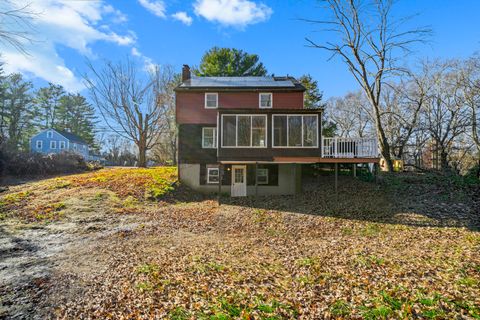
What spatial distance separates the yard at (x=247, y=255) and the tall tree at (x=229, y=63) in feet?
64.8

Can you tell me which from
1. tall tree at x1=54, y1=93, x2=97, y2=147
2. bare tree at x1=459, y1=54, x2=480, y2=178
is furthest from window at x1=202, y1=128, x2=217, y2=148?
Answer: tall tree at x1=54, y1=93, x2=97, y2=147

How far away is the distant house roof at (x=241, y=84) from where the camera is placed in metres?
18.5

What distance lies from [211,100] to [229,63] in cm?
1350

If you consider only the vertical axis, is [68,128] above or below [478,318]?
above

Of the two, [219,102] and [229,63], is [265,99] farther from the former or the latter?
[229,63]

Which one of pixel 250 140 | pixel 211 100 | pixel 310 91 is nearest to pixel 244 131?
pixel 250 140

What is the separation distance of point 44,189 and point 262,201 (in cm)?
1448

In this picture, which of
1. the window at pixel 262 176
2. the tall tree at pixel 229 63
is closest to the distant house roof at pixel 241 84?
the window at pixel 262 176

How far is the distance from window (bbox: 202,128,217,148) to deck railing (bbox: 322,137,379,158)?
7.72m

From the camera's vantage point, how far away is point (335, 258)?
7.02m

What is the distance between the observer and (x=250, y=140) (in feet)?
49.3

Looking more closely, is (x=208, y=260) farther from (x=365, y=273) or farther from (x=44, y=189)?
(x=44, y=189)

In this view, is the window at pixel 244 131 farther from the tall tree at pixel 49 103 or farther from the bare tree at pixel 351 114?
the tall tree at pixel 49 103

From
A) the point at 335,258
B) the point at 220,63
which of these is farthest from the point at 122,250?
the point at 220,63
